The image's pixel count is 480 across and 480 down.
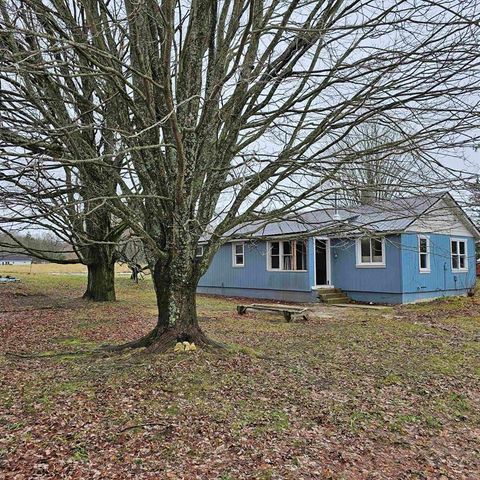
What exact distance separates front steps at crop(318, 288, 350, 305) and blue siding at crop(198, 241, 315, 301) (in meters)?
0.42

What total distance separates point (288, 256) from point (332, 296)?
8.31 feet

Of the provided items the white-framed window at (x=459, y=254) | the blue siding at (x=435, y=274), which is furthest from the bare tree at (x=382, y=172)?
the white-framed window at (x=459, y=254)

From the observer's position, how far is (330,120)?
602 centimetres

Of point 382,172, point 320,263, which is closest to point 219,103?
point 382,172

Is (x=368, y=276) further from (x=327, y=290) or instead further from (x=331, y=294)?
(x=327, y=290)

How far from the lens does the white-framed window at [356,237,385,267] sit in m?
15.6

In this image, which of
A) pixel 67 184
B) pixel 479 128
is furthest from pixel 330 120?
pixel 67 184

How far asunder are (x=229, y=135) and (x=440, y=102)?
2836 mm

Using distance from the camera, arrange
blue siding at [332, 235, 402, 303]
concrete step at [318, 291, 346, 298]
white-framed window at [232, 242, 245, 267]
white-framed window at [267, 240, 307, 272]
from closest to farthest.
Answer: blue siding at [332, 235, 402, 303] → concrete step at [318, 291, 346, 298] → white-framed window at [267, 240, 307, 272] → white-framed window at [232, 242, 245, 267]

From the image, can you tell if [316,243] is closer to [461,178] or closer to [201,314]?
[201,314]

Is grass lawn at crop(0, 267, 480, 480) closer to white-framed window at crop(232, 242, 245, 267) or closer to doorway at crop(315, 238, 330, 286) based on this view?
doorway at crop(315, 238, 330, 286)

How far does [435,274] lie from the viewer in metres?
16.5

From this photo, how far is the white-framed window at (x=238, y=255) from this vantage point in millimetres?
20034

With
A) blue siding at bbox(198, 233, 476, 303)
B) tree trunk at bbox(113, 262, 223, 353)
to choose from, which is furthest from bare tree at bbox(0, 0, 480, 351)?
blue siding at bbox(198, 233, 476, 303)
